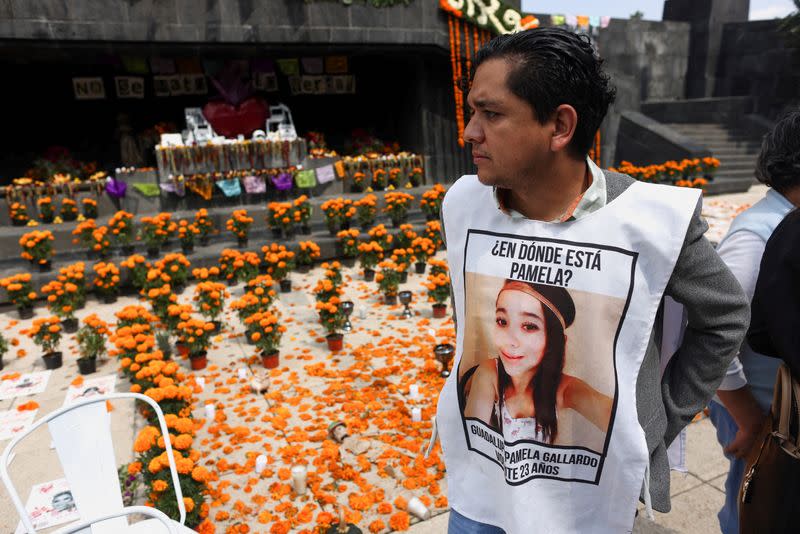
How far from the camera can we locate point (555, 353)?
145cm

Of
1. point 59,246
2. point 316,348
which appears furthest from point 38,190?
point 316,348

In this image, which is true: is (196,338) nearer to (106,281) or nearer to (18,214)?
(106,281)

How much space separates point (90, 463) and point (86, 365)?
12.6 ft

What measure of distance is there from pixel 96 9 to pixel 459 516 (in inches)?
453

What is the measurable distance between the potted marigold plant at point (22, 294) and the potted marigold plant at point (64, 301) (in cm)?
59

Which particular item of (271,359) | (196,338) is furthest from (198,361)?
(271,359)

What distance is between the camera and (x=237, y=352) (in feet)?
19.5

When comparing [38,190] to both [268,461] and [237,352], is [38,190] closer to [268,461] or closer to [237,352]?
[237,352]

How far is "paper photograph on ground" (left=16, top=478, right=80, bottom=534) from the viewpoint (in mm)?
3297

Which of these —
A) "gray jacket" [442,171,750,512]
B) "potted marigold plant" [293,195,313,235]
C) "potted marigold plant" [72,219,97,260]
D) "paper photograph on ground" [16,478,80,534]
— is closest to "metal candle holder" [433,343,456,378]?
"paper photograph on ground" [16,478,80,534]

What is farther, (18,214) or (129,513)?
(18,214)

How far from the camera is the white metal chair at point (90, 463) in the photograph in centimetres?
216

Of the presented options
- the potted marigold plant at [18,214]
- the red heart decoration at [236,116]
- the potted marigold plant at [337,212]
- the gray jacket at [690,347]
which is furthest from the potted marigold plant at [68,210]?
the gray jacket at [690,347]

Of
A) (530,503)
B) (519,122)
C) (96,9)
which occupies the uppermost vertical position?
(96,9)
